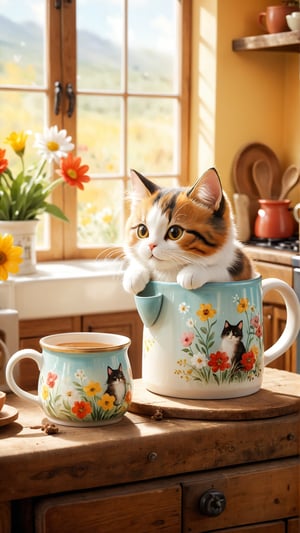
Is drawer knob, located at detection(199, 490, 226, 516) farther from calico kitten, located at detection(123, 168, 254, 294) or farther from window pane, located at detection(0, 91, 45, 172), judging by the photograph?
window pane, located at detection(0, 91, 45, 172)

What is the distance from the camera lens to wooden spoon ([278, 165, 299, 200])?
336 cm

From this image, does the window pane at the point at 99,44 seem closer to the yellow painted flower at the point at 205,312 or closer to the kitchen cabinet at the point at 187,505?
the yellow painted flower at the point at 205,312

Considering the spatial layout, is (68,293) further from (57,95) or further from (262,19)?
(262,19)

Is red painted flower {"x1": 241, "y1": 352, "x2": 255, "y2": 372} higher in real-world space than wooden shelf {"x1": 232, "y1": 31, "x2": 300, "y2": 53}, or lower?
lower

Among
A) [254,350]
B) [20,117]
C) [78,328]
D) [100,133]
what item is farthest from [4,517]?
[100,133]

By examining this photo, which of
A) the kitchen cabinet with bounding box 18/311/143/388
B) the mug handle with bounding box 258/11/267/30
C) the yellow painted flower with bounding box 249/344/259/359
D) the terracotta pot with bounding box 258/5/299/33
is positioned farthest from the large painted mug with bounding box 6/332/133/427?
the mug handle with bounding box 258/11/267/30

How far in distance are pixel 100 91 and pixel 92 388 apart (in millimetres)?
2293

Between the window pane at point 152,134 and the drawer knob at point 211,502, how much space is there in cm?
236

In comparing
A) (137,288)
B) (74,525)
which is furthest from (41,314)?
(74,525)

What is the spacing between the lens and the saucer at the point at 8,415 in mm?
1237

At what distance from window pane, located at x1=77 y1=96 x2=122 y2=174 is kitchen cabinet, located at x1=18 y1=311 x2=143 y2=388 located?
2.28ft

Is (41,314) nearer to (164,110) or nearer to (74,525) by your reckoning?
(164,110)

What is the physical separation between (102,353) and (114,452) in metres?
0.14

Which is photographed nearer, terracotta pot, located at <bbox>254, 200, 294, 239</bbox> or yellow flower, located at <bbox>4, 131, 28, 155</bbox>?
yellow flower, located at <bbox>4, 131, 28, 155</bbox>
